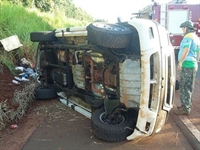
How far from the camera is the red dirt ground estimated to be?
11.4 ft

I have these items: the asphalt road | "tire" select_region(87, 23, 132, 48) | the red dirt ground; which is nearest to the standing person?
the asphalt road

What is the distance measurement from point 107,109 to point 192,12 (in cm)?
980

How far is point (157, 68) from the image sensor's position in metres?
3.03

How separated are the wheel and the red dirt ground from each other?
3.38 ft

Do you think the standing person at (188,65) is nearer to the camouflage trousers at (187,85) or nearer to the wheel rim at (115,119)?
the camouflage trousers at (187,85)

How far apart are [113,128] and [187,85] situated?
180 cm

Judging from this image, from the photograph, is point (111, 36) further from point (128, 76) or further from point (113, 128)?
point (113, 128)

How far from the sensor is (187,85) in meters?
4.36

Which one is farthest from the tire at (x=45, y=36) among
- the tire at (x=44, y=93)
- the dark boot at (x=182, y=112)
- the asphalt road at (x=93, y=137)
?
the dark boot at (x=182, y=112)

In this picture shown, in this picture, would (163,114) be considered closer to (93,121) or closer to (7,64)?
(93,121)

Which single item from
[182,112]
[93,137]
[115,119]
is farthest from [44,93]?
[182,112]

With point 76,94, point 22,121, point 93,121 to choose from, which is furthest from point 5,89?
point 93,121

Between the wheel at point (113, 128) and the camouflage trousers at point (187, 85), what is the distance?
4.50 feet

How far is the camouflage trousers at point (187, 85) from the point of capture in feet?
14.2
